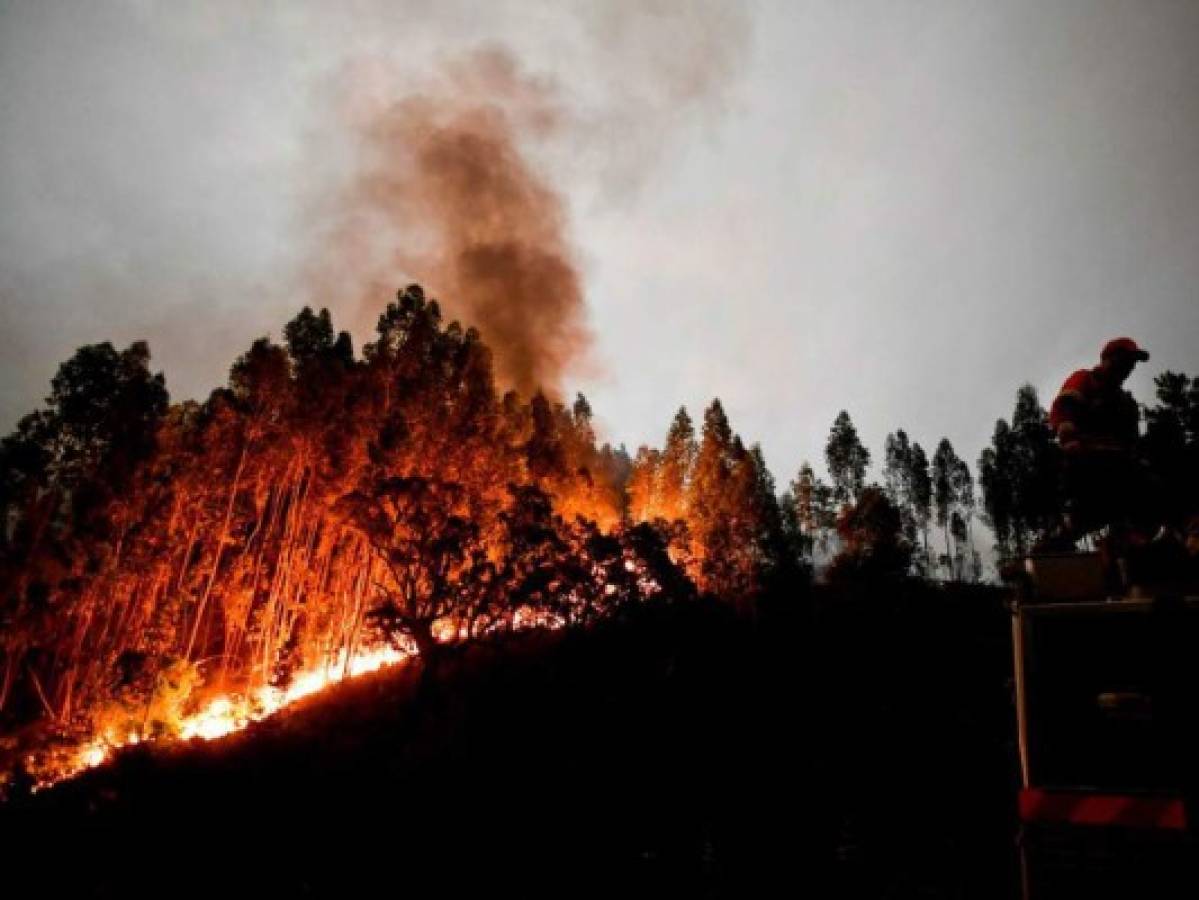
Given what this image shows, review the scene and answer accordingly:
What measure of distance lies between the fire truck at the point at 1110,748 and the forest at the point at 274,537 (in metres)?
13.3

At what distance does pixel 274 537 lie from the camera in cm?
2688

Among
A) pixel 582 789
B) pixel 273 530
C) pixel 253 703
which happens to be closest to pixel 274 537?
pixel 273 530

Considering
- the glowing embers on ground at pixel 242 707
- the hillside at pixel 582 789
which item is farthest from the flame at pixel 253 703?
the hillside at pixel 582 789

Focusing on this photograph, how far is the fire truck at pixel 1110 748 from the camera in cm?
310

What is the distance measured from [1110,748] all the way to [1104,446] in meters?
2.06

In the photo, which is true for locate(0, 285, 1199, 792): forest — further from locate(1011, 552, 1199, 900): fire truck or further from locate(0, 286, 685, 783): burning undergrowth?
locate(1011, 552, 1199, 900): fire truck

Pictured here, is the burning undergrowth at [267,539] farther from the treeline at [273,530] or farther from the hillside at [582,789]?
the hillside at [582,789]

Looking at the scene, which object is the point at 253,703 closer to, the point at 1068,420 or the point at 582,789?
the point at 582,789

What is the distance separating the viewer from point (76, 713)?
19031mm

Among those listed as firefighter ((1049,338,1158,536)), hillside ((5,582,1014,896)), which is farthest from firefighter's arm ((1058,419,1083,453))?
hillside ((5,582,1014,896))

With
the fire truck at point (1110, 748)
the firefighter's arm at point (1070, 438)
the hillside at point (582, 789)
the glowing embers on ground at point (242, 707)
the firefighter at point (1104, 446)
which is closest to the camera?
the fire truck at point (1110, 748)

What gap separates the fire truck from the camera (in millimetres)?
3096

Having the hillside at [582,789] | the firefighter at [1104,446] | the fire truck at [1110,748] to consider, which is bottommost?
the hillside at [582,789]

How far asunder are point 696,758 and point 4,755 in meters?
17.8
